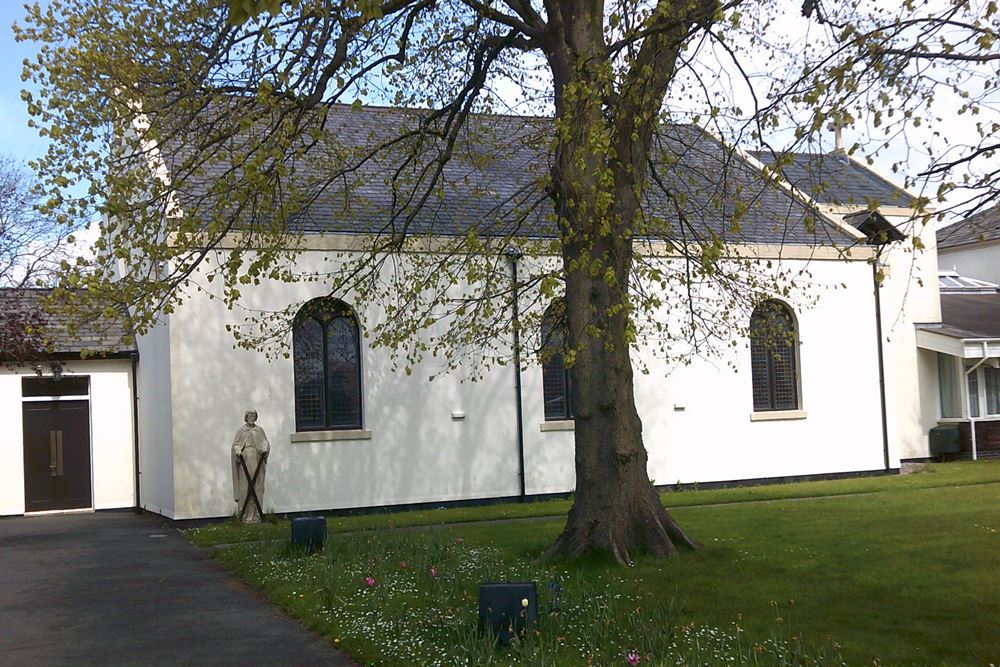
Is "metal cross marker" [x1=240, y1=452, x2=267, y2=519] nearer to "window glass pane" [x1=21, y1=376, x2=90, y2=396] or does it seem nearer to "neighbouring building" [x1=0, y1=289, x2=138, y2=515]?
"neighbouring building" [x1=0, y1=289, x2=138, y2=515]

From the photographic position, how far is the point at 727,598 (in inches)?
402

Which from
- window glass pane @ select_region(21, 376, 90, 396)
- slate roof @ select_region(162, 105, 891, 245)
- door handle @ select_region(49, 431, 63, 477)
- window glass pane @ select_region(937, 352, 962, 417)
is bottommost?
door handle @ select_region(49, 431, 63, 477)

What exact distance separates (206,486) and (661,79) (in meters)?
11.8

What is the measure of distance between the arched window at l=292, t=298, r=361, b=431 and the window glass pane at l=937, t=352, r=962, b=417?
1662 cm

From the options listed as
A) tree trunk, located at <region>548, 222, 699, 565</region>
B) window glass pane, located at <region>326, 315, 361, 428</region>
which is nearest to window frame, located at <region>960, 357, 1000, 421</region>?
window glass pane, located at <region>326, 315, 361, 428</region>

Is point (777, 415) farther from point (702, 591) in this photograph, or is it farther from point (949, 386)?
point (702, 591)

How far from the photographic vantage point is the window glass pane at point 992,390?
29.0 m

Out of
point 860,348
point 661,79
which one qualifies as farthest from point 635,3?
point 860,348

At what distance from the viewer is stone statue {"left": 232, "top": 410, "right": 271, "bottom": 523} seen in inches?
736

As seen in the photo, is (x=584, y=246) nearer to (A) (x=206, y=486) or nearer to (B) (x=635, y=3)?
(B) (x=635, y=3)

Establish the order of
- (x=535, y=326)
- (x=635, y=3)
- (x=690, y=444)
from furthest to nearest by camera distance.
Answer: (x=690, y=444)
(x=535, y=326)
(x=635, y=3)

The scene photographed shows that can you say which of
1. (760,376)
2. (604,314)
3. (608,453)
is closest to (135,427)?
(760,376)

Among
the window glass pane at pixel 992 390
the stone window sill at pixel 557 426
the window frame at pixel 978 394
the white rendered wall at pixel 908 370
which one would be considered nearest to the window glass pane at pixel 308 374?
the stone window sill at pixel 557 426

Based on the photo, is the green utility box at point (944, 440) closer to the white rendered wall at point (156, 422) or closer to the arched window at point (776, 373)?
the arched window at point (776, 373)
